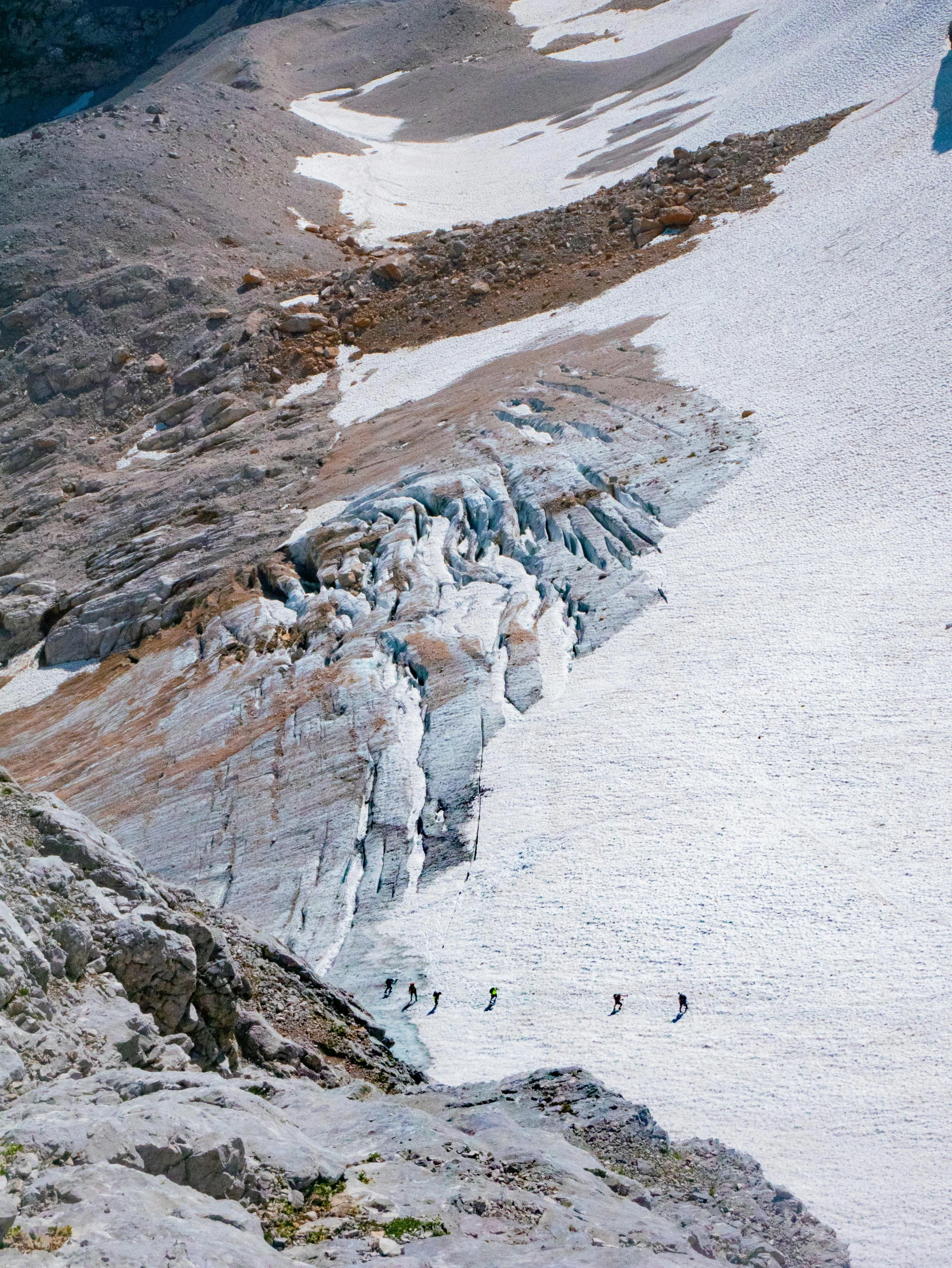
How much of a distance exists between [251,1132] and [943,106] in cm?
6051

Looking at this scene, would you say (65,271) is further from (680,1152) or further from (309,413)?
(680,1152)

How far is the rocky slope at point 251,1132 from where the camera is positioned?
33.7ft

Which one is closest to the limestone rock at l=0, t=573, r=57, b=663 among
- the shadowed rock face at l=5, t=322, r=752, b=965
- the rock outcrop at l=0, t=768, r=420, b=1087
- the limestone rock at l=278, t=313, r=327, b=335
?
the shadowed rock face at l=5, t=322, r=752, b=965

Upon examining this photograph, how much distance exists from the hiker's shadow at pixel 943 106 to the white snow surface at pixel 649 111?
2.85 metres

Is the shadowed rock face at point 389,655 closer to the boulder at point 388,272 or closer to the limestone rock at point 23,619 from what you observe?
the limestone rock at point 23,619

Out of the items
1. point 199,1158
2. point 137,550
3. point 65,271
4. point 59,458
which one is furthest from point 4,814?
point 65,271

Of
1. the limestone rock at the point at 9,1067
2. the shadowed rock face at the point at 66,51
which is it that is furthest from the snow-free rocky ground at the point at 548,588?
the shadowed rock face at the point at 66,51

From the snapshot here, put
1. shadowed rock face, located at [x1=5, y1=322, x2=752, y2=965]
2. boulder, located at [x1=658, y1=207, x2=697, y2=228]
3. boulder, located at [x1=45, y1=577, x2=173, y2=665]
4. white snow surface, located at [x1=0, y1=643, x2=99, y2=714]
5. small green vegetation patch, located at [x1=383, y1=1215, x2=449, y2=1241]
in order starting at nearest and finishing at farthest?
small green vegetation patch, located at [x1=383, y1=1215, x2=449, y2=1241] < shadowed rock face, located at [x1=5, y1=322, x2=752, y2=965] < white snow surface, located at [x1=0, y1=643, x2=99, y2=714] < boulder, located at [x1=45, y1=577, x2=173, y2=665] < boulder, located at [x1=658, y1=207, x2=697, y2=228]

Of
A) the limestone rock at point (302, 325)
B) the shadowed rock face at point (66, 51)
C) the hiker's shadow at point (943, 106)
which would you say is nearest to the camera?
the hiker's shadow at point (943, 106)

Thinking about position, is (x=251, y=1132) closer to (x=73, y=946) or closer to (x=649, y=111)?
(x=73, y=946)

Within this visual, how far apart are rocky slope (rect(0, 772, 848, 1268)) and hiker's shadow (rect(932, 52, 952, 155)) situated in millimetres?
50458

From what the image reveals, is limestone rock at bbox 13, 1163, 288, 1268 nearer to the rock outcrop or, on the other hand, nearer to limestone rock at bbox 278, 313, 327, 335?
the rock outcrop

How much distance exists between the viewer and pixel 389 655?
35.2 m

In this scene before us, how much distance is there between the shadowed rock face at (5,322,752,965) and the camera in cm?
2952
